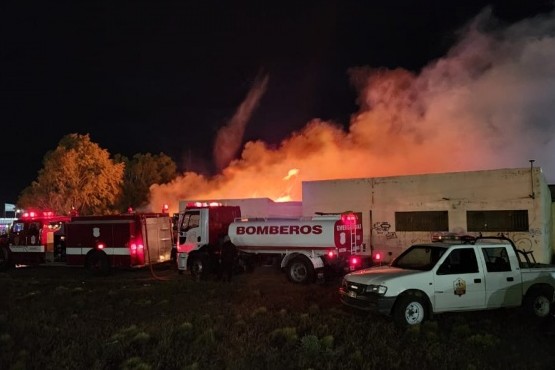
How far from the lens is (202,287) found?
46.7ft

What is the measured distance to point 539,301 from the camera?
33.4 feet

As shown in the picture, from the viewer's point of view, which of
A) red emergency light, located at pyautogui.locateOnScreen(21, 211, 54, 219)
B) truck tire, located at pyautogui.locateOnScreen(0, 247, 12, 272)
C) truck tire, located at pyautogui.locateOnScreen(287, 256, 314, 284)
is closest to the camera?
truck tire, located at pyautogui.locateOnScreen(287, 256, 314, 284)

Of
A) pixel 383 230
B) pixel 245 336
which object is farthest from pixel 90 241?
pixel 245 336

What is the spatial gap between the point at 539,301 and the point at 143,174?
140 ft

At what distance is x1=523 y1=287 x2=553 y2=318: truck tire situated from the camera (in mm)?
10125

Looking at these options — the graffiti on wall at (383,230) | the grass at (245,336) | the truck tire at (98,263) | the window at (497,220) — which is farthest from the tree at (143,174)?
the grass at (245,336)

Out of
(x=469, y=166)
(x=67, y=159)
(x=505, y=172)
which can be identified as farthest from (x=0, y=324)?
(x=67, y=159)

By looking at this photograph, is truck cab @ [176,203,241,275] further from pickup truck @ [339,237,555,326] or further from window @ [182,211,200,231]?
pickup truck @ [339,237,555,326]

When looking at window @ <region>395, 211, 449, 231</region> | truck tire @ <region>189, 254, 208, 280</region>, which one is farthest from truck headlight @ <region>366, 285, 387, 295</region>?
window @ <region>395, 211, 449, 231</region>

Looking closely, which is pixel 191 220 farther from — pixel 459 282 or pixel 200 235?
pixel 459 282

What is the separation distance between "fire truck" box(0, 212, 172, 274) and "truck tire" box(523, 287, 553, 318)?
1332 centimetres

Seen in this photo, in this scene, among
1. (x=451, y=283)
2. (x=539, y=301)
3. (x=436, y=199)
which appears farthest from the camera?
(x=436, y=199)

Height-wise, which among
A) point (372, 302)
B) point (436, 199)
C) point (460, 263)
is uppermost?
point (436, 199)

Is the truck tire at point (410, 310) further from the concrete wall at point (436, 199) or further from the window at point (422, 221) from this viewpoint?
the window at point (422, 221)
